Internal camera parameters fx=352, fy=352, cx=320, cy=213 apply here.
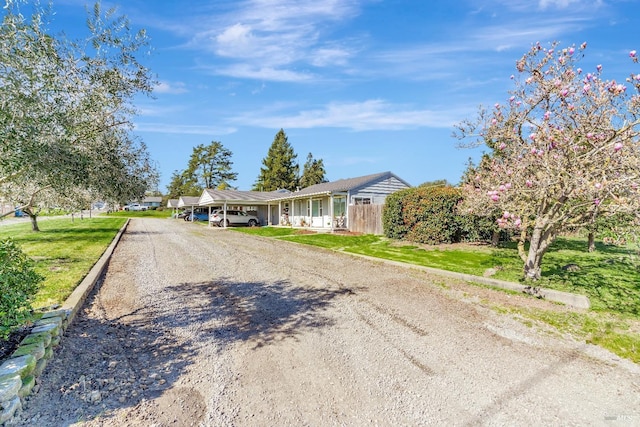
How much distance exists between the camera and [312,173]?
65188 mm

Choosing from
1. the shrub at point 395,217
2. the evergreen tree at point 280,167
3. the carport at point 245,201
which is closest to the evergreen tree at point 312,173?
the evergreen tree at point 280,167

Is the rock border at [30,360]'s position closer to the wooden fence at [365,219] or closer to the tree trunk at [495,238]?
the tree trunk at [495,238]

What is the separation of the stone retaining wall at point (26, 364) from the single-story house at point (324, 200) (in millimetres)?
19506

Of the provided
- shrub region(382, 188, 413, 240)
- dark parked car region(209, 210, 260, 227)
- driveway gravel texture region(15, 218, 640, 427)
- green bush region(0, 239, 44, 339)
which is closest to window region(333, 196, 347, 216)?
shrub region(382, 188, 413, 240)

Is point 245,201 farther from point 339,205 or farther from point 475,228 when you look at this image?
point 475,228

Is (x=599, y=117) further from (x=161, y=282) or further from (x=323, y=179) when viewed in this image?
(x=323, y=179)

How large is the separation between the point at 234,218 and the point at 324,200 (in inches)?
421

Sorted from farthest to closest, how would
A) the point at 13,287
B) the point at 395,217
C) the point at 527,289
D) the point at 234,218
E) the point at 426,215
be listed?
the point at 234,218
the point at 395,217
the point at 426,215
the point at 527,289
the point at 13,287

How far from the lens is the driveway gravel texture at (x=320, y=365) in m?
3.29

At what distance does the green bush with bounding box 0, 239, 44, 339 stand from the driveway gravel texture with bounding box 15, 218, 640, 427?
0.68 m

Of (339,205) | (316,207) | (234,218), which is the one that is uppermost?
(339,205)

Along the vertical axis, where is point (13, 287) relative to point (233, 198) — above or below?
below

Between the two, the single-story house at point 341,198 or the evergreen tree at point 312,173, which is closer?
the single-story house at point 341,198

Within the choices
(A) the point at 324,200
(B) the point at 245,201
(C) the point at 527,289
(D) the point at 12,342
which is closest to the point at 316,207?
(A) the point at 324,200
